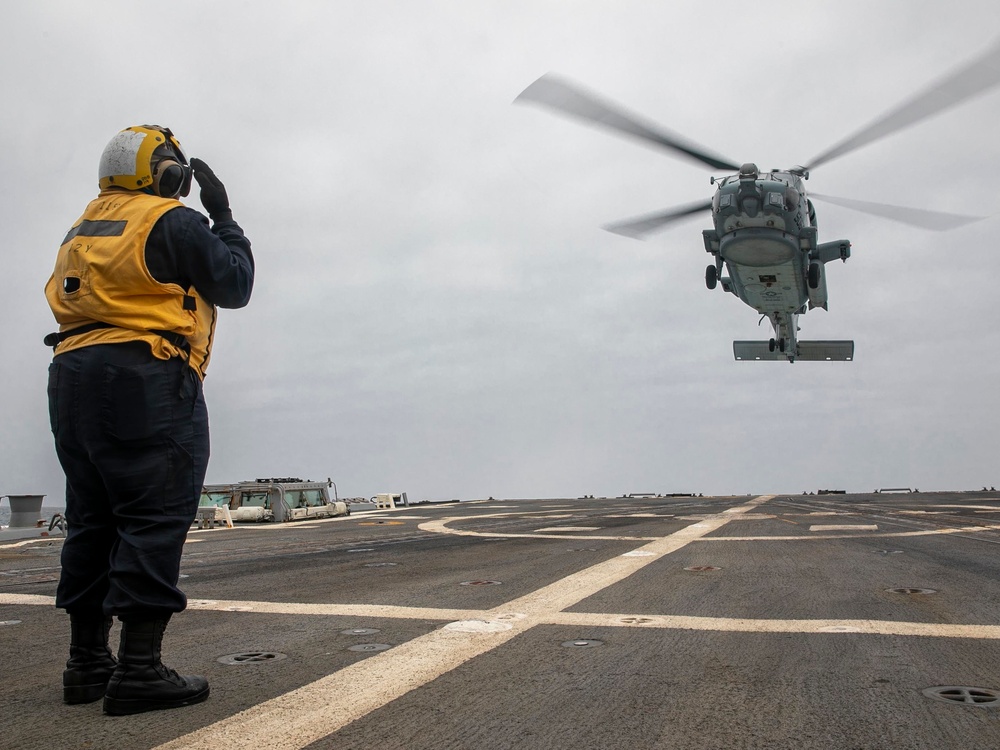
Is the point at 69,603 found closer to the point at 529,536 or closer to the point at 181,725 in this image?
the point at 181,725

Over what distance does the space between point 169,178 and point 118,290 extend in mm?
672

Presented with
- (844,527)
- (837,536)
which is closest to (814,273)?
(844,527)

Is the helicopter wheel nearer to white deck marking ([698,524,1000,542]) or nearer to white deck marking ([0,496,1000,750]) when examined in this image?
white deck marking ([698,524,1000,542])

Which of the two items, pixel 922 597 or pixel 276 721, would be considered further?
pixel 922 597

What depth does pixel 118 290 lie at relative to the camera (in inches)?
113

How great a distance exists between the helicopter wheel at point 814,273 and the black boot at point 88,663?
24581 millimetres

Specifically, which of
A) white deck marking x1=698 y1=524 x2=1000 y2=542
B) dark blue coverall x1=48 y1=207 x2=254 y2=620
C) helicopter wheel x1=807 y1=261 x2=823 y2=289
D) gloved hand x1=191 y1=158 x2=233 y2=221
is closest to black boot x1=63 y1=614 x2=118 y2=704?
dark blue coverall x1=48 y1=207 x2=254 y2=620

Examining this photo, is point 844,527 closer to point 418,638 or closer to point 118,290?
point 418,638

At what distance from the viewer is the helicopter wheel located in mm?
23859

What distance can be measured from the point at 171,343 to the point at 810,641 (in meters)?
3.38

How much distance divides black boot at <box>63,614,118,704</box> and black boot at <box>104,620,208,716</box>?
0.25 meters

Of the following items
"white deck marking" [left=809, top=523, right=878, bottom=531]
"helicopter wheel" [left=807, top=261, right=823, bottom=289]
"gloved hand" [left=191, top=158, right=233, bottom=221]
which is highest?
"helicopter wheel" [left=807, top=261, right=823, bottom=289]

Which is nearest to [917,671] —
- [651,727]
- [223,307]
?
[651,727]

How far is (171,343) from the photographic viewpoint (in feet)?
9.67
